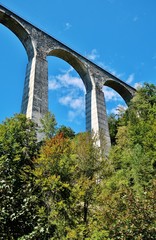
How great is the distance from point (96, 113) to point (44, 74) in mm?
4814

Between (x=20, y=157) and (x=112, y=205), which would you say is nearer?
(x=112, y=205)

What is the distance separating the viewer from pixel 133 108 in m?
22.2

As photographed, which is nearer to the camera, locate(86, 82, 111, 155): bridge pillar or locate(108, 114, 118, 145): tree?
locate(86, 82, 111, 155): bridge pillar

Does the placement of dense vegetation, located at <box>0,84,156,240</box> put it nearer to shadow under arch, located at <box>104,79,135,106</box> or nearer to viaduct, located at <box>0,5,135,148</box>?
viaduct, located at <box>0,5,135,148</box>

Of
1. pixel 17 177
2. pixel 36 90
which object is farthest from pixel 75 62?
pixel 17 177

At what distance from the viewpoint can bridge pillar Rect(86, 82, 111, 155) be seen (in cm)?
1955

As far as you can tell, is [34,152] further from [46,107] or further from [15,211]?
[46,107]

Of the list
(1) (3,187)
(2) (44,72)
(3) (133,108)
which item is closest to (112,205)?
(1) (3,187)

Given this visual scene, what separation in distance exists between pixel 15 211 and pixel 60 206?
58.6 inches

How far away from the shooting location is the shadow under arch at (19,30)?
18156 millimetres

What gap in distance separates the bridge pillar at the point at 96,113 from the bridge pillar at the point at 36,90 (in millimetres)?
4502

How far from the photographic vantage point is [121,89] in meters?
25.0

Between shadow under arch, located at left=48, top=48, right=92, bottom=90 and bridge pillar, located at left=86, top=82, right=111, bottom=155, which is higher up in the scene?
shadow under arch, located at left=48, top=48, right=92, bottom=90

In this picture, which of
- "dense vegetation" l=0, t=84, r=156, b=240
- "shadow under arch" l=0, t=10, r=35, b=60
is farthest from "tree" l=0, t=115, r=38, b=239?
"shadow under arch" l=0, t=10, r=35, b=60
